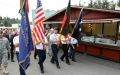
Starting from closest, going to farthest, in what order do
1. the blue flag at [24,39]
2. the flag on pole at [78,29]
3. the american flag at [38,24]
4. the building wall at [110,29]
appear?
Answer: the blue flag at [24,39] < the american flag at [38,24] < the flag on pole at [78,29] < the building wall at [110,29]

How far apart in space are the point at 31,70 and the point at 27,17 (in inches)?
126

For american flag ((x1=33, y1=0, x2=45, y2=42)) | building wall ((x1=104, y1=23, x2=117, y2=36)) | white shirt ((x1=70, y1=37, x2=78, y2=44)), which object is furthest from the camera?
building wall ((x1=104, y1=23, x2=117, y2=36))

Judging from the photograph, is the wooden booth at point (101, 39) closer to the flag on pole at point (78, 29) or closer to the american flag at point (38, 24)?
the flag on pole at point (78, 29)

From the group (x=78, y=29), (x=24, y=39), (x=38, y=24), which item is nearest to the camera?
(x=24, y=39)

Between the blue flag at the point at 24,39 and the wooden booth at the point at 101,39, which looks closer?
the blue flag at the point at 24,39

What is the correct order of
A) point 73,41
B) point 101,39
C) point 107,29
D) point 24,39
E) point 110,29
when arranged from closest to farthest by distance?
1. point 24,39
2. point 73,41
3. point 101,39
4. point 110,29
5. point 107,29

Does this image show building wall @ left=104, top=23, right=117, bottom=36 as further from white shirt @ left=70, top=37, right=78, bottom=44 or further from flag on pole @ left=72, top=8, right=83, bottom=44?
white shirt @ left=70, top=37, right=78, bottom=44

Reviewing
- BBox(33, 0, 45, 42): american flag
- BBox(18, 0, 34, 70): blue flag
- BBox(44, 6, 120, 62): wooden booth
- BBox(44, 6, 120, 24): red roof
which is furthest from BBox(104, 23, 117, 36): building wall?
BBox(18, 0, 34, 70): blue flag

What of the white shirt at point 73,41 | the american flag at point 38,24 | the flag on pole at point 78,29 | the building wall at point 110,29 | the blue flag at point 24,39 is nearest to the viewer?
the blue flag at point 24,39

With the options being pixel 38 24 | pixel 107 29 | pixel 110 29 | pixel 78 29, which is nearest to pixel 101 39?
pixel 78 29

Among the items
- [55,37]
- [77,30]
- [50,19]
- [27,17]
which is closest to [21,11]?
[27,17]

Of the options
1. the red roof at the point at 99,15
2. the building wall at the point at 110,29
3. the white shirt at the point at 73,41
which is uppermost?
the red roof at the point at 99,15

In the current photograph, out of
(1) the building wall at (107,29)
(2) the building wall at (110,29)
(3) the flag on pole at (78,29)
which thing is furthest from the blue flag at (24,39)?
(2) the building wall at (110,29)

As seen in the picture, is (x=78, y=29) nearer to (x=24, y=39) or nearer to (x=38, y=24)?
(x=38, y=24)
